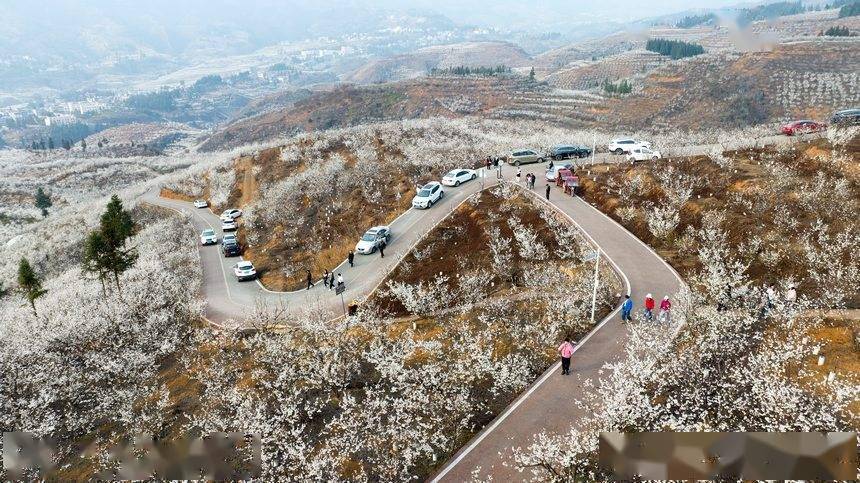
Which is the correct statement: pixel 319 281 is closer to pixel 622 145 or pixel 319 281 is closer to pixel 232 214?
pixel 232 214

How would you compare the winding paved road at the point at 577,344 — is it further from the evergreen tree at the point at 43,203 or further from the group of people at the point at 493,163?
the evergreen tree at the point at 43,203

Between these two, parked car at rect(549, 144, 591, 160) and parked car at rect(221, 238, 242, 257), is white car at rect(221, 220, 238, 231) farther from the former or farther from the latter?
parked car at rect(549, 144, 591, 160)

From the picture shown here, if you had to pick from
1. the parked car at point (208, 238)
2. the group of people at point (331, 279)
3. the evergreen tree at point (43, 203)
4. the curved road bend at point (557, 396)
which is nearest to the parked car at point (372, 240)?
the group of people at point (331, 279)

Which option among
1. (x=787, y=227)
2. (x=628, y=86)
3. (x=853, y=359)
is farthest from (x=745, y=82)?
(x=853, y=359)

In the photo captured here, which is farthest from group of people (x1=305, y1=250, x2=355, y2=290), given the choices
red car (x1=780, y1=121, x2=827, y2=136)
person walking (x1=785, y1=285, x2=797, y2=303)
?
red car (x1=780, y1=121, x2=827, y2=136)

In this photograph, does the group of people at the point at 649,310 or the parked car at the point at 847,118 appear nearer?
the group of people at the point at 649,310

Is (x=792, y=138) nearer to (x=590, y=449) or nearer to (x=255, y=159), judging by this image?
(x=590, y=449)
